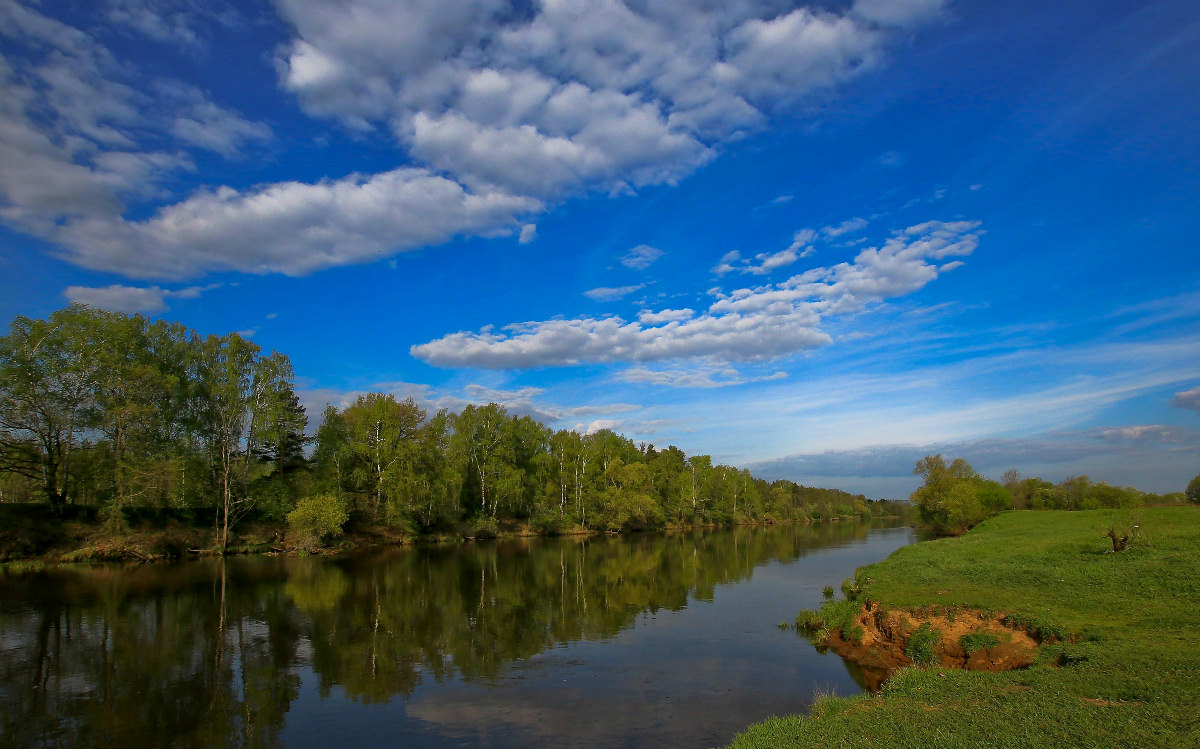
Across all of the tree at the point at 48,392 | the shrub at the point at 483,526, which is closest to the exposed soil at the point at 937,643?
the tree at the point at 48,392

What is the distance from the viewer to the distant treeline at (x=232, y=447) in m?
47.5

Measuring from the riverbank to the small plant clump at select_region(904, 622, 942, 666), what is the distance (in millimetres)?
55377

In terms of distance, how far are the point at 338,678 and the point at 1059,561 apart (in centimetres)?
3025

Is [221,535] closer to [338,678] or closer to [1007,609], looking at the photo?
[338,678]

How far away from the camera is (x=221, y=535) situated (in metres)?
56.5

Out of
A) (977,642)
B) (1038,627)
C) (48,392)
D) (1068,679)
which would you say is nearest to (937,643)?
(977,642)

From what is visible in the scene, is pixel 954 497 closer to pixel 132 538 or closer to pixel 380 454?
pixel 380 454

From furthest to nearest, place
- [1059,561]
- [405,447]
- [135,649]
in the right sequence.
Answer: [405,447], [1059,561], [135,649]

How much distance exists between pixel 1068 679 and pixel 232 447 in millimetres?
65242

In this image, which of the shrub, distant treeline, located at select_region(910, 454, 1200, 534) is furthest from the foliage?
the shrub

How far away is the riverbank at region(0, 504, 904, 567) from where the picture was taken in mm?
44938

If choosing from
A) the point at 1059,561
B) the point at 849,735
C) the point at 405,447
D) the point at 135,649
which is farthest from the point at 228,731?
the point at 405,447

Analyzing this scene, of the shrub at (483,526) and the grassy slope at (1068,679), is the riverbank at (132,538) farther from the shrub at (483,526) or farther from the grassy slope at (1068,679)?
the grassy slope at (1068,679)

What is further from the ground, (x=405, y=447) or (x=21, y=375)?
(x=21, y=375)
